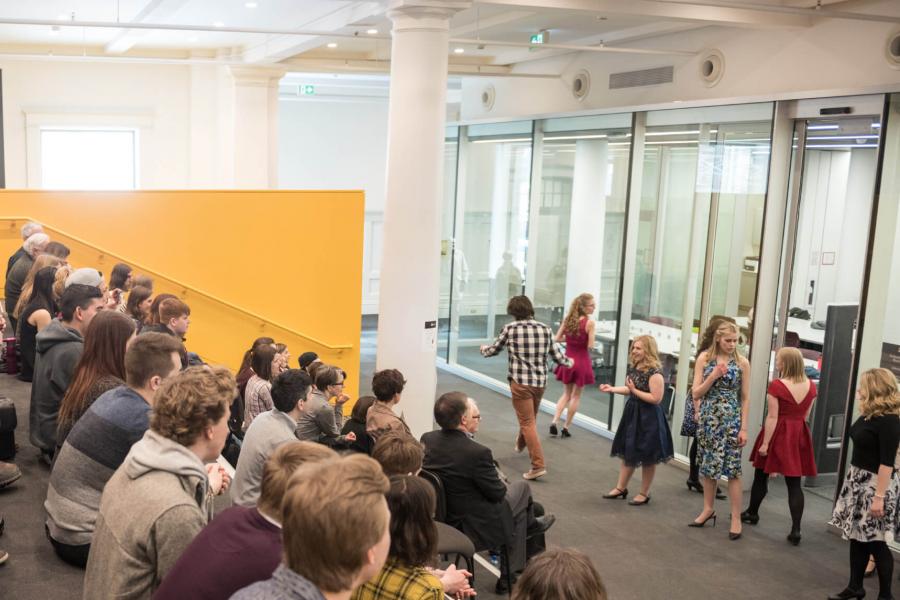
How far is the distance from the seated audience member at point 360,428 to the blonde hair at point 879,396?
120 inches

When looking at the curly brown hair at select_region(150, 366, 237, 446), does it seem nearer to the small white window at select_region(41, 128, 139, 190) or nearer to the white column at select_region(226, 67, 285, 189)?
the white column at select_region(226, 67, 285, 189)

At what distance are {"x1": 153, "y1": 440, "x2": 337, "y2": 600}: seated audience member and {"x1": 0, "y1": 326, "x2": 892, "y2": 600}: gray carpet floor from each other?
1945 mm

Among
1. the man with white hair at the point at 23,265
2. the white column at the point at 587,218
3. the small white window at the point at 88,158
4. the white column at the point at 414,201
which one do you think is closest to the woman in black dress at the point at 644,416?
the white column at the point at 414,201

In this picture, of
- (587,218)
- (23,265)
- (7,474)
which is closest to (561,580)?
(7,474)

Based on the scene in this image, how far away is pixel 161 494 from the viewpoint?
2682 millimetres

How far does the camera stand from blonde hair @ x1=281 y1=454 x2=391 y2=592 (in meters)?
1.89

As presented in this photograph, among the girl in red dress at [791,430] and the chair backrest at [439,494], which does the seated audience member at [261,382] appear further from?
the girl in red dress at [791,430]

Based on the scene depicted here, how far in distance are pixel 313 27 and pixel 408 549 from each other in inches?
329

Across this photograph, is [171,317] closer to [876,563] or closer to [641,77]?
[876,563]

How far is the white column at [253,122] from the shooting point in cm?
1309

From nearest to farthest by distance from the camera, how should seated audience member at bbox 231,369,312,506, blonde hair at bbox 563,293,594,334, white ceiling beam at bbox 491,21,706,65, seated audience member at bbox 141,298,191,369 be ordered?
seated audience member at bbox 231,369,312,506
seated audience member at bbox 141,298,191,369
white ceiling beam at bbox 491,21,706,65
blonde hair at bbox 563,293,594,334

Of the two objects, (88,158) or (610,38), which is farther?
(88,158)

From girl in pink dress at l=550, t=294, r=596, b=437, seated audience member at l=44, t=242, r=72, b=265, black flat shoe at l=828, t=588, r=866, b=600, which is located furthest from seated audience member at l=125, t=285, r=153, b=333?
black flat shoe at l=828, t=588, r=866, b=600

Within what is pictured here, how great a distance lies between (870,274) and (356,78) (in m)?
10.5
